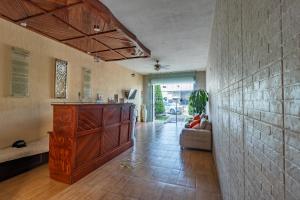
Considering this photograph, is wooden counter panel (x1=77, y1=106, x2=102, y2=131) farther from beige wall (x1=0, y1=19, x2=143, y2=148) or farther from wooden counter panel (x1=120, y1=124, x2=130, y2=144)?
beige wall (x1=0, y1=19, x2=143, y2=148)

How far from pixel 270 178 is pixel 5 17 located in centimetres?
449

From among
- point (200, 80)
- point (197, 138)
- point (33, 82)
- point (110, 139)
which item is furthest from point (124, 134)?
point (200, 80)

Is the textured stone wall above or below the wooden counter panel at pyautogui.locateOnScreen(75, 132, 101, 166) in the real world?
above

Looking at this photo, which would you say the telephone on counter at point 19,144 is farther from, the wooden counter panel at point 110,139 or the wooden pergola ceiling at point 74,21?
the wooden pergola ceiling at point 74,21

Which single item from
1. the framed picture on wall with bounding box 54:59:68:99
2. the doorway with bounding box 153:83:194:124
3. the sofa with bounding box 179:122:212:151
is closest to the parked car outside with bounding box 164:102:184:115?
the doorway with bounding box 153:83:194:124

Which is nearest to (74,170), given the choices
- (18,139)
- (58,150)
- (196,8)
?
(58,150)

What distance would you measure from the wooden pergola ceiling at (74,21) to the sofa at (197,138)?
2855 millimetres

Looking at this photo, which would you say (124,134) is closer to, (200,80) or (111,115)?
(111,115)

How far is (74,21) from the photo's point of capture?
3164mm

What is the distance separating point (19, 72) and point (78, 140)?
2.17 m

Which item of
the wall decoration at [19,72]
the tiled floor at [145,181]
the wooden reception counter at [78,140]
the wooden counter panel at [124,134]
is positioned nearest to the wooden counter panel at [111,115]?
the wooden reception counter at [78,140]

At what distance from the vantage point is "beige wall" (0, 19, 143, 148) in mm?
3344

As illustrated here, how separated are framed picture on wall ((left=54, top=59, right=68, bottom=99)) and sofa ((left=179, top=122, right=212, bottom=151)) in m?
3.66

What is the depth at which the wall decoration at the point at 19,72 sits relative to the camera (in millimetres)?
3447
